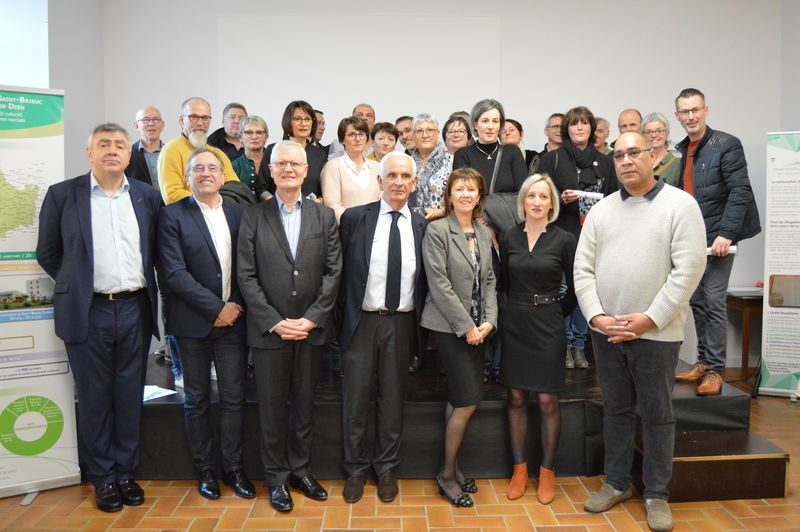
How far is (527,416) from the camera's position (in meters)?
3.76

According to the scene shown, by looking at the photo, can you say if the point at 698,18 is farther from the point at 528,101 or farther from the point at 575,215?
the point at 575,215

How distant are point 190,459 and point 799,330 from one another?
473 cm

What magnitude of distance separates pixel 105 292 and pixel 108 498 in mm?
1055

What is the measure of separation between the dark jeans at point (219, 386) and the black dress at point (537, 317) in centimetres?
143

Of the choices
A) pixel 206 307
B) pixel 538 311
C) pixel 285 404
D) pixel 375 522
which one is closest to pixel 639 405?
pixel 538 311

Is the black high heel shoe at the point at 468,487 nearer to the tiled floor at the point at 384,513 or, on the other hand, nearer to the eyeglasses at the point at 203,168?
the tiled floor at the point at 384,513

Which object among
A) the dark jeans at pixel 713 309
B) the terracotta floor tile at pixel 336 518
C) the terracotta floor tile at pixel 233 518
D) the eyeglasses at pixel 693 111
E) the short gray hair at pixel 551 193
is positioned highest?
the eyeglasses at pixel 693 111

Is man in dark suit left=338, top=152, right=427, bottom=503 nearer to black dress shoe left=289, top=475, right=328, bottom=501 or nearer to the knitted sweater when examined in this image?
black dress shoe left=289, top=475, right=328, bottom=501

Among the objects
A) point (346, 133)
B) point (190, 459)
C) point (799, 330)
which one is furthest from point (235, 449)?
point (799, 330)

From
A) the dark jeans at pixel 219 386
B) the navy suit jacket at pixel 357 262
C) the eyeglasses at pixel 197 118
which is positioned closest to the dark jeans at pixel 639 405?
the navy suit jacket at pixel 357 262

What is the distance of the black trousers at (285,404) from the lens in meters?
3.32

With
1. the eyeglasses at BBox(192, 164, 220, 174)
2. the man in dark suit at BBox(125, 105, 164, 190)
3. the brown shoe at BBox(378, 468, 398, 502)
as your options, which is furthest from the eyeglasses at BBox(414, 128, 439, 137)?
the brown shoe at BBox(378, 468, 398, 502)

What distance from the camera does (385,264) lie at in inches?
133

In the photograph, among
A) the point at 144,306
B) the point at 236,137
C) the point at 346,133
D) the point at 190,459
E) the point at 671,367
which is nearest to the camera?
the point at 671,367
